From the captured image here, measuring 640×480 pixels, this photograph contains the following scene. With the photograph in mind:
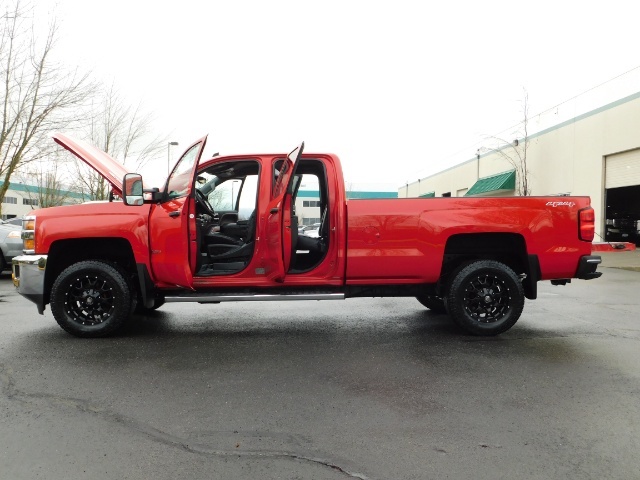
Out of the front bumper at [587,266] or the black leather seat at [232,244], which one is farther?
the black leather seat at [232,244]

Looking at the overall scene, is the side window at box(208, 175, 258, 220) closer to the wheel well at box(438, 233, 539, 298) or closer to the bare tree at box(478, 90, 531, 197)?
the wheel well at box(438, 233, 539, 298)

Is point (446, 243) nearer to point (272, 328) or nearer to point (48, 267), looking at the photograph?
point (272, 328)

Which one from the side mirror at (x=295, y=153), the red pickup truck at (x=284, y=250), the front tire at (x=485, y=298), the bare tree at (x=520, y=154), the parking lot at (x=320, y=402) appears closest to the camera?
the parking lot at (x=320, y=402)

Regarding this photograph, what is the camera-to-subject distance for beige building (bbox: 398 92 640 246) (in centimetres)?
1853

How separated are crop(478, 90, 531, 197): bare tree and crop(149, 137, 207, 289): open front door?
72.6 ft

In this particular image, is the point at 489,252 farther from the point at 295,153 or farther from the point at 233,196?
the point at 233,196

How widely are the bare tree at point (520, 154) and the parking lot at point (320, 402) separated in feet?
67.5

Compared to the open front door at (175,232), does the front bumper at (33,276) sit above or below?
below

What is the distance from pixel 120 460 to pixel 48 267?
3.34 metres

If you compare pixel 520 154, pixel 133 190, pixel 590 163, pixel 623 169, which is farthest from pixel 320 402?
pixel 520 154

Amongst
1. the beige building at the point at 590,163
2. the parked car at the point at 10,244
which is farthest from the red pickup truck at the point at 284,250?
the beige building at the point at 590,163

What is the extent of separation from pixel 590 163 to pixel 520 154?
18.3 feet

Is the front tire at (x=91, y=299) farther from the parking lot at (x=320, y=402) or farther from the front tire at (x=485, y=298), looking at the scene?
the front tire at (x=485, y=298)

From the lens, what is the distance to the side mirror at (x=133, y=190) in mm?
4809
